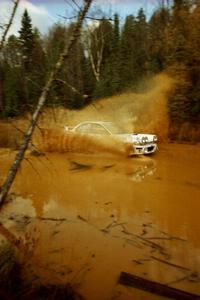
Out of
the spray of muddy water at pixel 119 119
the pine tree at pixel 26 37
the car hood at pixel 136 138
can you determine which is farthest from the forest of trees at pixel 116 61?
the car hood at pixel 136 138

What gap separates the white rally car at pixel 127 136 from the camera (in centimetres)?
1384

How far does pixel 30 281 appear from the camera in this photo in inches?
194

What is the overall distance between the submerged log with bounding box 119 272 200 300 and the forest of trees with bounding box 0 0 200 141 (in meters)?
3.40

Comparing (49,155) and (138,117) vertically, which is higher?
(138,117)

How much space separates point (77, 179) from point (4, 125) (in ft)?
61.9

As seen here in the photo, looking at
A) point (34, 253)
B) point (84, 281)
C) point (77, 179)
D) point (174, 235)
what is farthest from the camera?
point (77, 179)

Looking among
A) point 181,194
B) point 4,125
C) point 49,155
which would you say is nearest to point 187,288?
point 181,194

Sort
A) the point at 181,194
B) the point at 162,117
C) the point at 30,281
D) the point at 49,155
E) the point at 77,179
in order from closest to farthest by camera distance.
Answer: the point at 30,281 < the point at 181,194 < the point at 77,179 < the point at 49,155 < the point at 162,117

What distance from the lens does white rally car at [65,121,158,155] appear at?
13.8m

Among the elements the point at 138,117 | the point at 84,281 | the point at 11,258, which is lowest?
the point at 84,281

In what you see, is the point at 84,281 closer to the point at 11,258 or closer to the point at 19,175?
the point at 11,258

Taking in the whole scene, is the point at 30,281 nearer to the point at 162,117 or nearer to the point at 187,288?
the point at 187,288

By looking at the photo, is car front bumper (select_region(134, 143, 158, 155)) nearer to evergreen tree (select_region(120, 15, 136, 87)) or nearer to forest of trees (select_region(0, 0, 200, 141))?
forest of trees (select_region(0, 0, 200, 141))

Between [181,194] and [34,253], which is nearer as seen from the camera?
[34,253]
